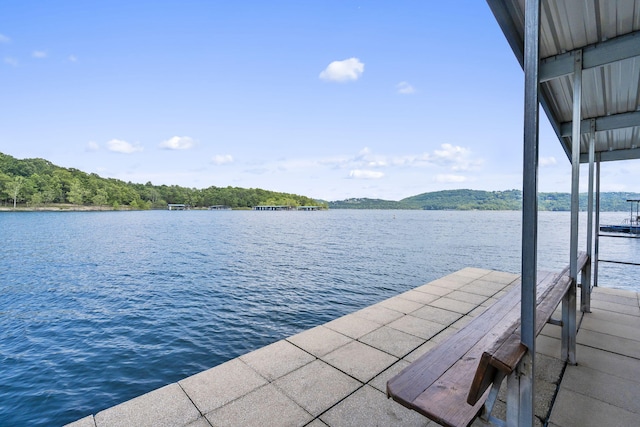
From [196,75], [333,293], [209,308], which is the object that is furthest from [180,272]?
[196,75]

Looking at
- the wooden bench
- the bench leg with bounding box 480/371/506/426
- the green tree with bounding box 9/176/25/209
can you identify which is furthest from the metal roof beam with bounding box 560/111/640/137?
the green tree with bounding box 9/176/25/209

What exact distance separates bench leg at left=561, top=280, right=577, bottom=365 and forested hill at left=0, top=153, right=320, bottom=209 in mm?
102366

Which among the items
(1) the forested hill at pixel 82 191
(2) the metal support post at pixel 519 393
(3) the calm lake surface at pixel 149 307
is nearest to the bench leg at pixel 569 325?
(2) the metal support post at pixel 519 393

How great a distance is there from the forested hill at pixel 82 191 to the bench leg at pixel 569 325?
102366mm

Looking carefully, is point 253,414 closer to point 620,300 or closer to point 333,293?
point 620,300

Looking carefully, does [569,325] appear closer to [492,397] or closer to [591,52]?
[492,397]

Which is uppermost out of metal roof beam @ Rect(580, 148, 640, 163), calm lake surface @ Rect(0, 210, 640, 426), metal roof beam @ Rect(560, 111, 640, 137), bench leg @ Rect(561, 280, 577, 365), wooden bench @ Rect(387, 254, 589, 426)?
metal roof beam @ Rect(560, 111, 640, 137)

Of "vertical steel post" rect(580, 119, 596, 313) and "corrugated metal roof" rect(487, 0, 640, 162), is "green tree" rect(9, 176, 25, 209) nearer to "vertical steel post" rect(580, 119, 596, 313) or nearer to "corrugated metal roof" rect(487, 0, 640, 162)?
"corrugated metal roof" rect(487, 0, 640, 162)

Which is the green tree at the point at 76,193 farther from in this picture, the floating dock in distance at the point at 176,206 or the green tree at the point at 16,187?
the floating dock in distance at the point at 176,206

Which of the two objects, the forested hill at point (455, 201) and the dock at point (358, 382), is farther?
the forested hill at point (455, 201)

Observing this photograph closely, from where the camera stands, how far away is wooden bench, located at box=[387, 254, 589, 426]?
3.96 ft

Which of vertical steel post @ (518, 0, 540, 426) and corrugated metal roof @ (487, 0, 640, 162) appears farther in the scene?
corrugated metal roof @ (487, 0, 640, 162)

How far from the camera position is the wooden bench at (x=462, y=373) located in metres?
1.21

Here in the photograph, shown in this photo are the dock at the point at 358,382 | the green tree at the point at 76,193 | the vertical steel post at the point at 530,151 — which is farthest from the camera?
the green tree at the point at 76,193
